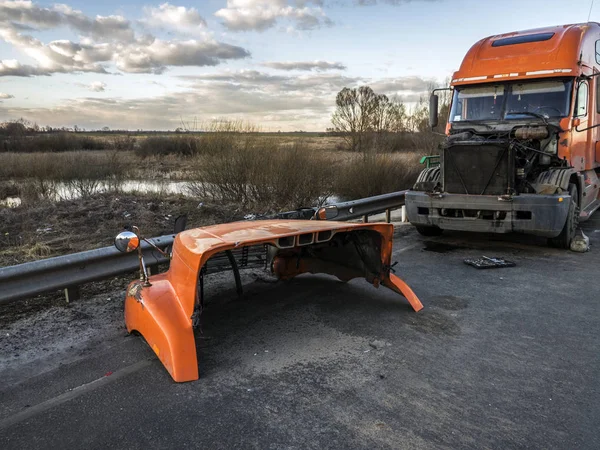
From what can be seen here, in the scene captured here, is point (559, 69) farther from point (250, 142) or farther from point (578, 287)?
point (250, 142)

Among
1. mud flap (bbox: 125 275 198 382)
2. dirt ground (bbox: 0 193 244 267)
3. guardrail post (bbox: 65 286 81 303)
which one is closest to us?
mud flap (bbox: 125 275 198 382)

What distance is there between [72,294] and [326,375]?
2981 millimetres

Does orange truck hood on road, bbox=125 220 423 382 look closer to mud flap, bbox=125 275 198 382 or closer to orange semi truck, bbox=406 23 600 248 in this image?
mud flap, bbox=125 275 198 382

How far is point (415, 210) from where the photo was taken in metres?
7.88

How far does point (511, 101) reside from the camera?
317 inches

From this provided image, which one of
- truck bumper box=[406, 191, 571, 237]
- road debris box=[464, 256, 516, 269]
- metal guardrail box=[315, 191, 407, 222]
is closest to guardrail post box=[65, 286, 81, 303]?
metal guardrail box=[315, 191, 407, 222]

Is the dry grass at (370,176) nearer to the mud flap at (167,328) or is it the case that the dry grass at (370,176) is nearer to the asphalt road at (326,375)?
the asphalt road at (326,375)

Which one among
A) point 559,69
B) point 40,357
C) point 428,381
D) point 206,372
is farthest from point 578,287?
point 40,357

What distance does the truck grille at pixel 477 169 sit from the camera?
718 centimetres

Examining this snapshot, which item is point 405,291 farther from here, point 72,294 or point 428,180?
point 428,180

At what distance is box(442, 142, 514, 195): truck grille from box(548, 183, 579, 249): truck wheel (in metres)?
1.09

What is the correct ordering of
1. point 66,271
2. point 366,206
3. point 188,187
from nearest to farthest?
point 66,271, point 366,206, point 188,187

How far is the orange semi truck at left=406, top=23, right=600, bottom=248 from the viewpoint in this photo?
23.2ft

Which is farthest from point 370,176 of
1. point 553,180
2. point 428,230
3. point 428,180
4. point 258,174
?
point 553,180
